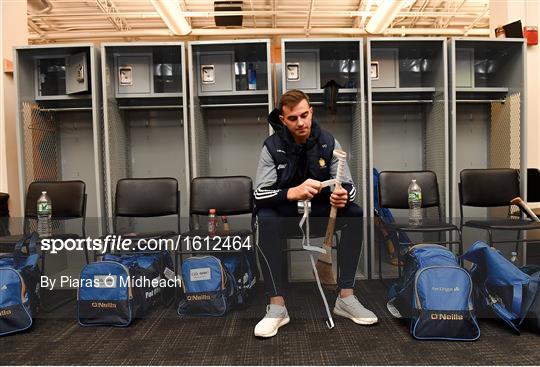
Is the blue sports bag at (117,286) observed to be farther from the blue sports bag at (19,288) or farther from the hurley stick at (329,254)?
the hurley stick at (329,254)

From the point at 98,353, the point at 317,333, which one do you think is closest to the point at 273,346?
the point at 317,333

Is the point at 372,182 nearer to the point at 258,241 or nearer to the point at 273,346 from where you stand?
the point at 258,241

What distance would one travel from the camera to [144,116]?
3389 millimetres

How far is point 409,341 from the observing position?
1710mm

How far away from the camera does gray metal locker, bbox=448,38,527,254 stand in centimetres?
293

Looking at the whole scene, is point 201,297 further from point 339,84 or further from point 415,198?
point 339,84

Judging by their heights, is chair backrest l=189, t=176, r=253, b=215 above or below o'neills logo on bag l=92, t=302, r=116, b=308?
above

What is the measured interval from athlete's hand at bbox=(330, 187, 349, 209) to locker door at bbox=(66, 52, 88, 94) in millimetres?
2179

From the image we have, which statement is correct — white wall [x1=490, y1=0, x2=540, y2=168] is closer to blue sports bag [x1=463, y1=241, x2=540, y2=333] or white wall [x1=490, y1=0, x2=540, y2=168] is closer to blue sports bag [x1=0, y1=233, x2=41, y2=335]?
blue sports bag [x1=463, y1=241, x2=540, y2=333]

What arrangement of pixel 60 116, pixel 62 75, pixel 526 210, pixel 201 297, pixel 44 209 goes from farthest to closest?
1. pixel 60 116
2. pixel 62 75
3. pixel 44 209
4. pixel 526 210
5. pixel 201 297

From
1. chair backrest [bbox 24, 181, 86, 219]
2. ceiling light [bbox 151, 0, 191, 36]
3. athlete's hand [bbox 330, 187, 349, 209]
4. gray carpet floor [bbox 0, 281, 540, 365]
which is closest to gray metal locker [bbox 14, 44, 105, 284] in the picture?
chair backrest [bbox 24, 181, 86, 219]

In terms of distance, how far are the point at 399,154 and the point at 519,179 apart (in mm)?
933

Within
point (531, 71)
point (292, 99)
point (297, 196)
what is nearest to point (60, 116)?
point (292, 99)

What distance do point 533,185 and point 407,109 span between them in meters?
1.17
